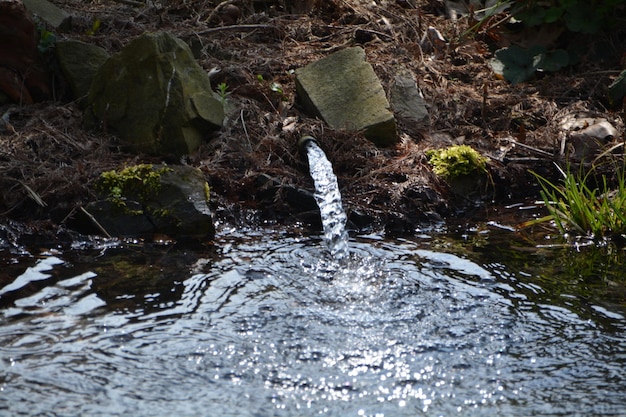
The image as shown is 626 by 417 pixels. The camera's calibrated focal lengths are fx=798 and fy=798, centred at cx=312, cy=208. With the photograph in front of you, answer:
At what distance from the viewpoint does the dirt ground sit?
5.20m

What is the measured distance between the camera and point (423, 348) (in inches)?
133

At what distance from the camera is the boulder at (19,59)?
552 cm

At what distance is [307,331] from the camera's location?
11.6 ft

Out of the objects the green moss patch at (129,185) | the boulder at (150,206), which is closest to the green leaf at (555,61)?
the boulder at (150,206)

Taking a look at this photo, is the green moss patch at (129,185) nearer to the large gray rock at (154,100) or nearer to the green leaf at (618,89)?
the large gray rock at (154,100)

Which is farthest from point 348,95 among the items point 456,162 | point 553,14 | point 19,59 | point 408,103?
point 19,59

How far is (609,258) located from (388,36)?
11.1 feet

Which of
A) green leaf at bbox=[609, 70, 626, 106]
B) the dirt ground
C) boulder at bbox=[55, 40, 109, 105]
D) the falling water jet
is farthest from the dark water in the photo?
green leaf at bbox=[609, 70, 626, 106]

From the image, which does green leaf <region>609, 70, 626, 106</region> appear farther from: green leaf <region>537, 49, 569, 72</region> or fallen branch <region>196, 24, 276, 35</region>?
fallen branch <region>196, 24, 276, 35</region>

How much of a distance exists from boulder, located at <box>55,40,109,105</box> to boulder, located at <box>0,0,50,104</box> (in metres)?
0.15

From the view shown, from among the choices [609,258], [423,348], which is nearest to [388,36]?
[609,258]

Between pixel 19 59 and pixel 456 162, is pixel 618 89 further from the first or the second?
pixel 19 59

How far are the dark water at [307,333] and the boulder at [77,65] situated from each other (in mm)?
1722

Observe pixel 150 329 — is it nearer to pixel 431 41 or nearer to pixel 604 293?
pixel 604 293
